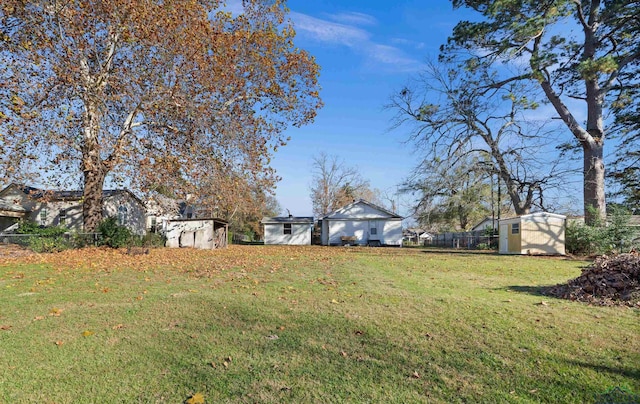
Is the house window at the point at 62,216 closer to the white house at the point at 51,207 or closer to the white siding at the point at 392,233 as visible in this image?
the white house at the point at 51,207

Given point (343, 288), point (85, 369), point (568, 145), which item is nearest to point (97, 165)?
point (343, 288)

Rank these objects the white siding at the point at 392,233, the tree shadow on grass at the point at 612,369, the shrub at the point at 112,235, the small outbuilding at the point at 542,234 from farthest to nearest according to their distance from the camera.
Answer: the white siding at the point at 392,233 → the small outbuilding at the point at 542,234 → the shrub at the point at 112,235 → the tree shadow on grass at the point at 612,369

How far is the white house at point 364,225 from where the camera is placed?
32156 millimetres

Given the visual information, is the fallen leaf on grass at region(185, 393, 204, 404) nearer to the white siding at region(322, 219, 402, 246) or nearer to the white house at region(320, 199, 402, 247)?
the white house at region(320, 199, 402, 247)

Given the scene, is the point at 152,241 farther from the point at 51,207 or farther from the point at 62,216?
the point at 51,207

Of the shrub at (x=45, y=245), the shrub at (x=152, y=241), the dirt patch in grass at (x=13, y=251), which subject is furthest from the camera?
the shrub at (x=152, y=241)

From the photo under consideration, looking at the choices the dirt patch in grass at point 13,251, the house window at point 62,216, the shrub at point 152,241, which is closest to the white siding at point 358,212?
the shrub at point 152,241

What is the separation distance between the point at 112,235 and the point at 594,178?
2439 centimetres

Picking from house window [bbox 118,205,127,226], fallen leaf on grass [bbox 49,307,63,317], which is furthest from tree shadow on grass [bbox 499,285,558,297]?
house window [bbox 118,205,127,226]

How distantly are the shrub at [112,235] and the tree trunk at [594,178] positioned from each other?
76.1ft

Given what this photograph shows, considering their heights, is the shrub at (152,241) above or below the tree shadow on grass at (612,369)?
above

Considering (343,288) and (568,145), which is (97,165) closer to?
(343,288)

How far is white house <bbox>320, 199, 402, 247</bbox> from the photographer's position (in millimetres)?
32156

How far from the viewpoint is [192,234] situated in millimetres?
20906
